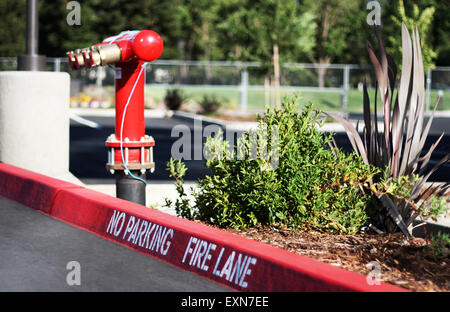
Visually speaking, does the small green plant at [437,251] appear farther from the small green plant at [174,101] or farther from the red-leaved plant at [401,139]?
the small green plant at [174,101]

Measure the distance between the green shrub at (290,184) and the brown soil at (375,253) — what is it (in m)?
0.15

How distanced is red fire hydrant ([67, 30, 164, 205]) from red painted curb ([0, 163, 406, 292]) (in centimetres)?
26

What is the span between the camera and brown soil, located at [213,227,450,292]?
5.00m

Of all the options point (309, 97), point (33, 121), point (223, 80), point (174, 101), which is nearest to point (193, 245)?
point (33, 121)

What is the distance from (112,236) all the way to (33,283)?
136 cm

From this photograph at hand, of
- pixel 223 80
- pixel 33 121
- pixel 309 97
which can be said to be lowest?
pixel 309 97

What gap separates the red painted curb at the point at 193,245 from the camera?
4707 millimetres

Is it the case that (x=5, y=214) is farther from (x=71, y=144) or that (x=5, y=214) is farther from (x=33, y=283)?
(x=71, y=144)

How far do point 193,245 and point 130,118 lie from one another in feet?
6.17

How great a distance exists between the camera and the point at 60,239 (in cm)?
675

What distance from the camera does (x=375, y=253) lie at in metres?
5.68

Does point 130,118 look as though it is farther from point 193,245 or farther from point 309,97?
point 309,97
